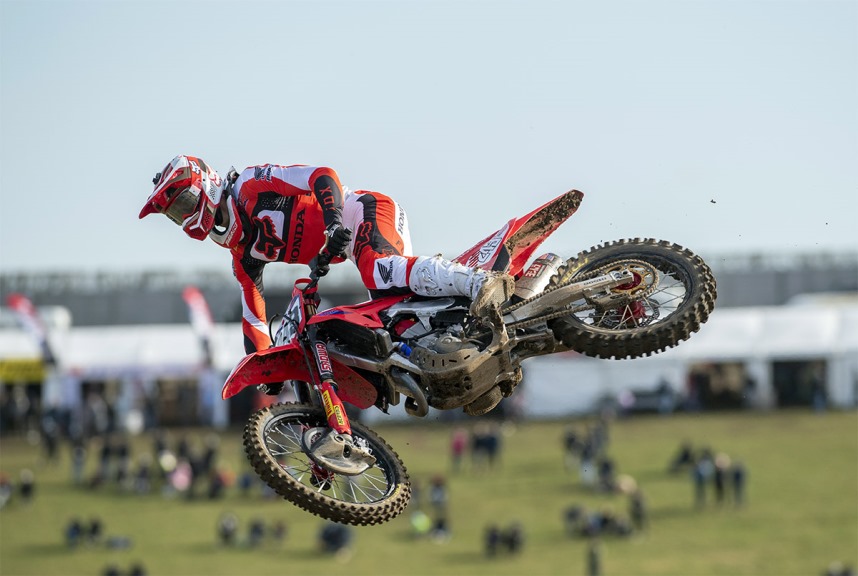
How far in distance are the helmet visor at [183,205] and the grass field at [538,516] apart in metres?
29.1

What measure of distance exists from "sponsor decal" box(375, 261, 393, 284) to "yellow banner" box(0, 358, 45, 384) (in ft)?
137

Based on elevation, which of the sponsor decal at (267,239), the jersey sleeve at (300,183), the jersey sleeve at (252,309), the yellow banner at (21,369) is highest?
the jersey sleeve at (300,183)

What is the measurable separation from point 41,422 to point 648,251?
4355 centimetres

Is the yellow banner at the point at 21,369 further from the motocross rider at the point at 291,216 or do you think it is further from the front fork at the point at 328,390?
the front fork at the point at 328,390

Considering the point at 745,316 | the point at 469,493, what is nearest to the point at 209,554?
the point at 469,493

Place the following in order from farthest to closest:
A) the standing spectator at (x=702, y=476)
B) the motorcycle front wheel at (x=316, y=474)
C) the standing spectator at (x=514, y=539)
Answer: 1. the standing spectator at (x=702, y=476)
2. the standing spectator at (x=514, y=539)
3. the motorcycle front wheel at (x=316, y=474)

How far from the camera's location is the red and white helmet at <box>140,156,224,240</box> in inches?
501

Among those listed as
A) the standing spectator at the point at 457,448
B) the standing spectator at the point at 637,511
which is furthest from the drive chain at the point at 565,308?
the standing spectator at the point at 457,448

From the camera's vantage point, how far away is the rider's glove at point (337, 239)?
39.0 feet

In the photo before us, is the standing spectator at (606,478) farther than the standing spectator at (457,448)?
No

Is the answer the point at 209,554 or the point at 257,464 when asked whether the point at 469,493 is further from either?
the point at 257,464

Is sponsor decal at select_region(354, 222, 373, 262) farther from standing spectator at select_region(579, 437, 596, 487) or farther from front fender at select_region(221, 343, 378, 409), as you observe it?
standing spectator at select_region(579, 437, 596, 487)

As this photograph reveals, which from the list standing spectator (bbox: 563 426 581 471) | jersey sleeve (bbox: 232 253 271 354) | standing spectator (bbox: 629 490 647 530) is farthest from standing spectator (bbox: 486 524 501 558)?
jersey sleeve (bbox: 232 253 271 354)

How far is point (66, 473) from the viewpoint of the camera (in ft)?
166
